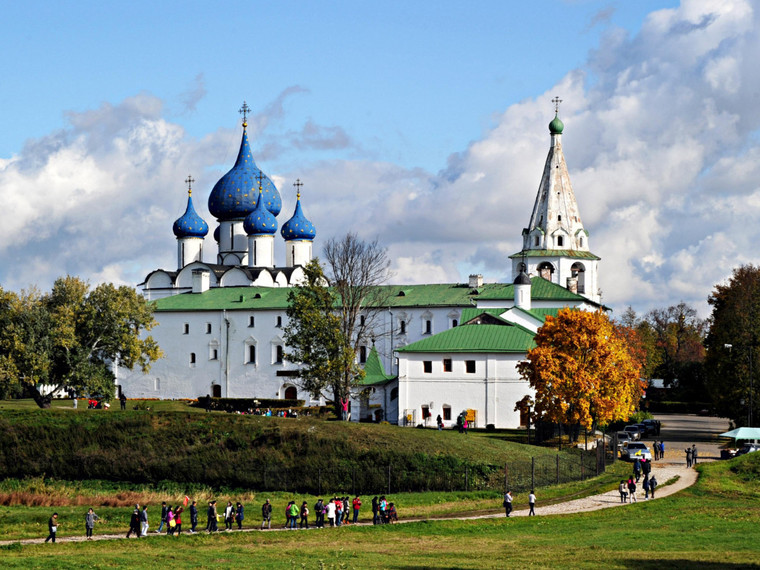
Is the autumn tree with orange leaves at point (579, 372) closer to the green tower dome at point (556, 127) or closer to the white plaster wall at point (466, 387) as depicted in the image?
the white plaster wall at point (466, 387)

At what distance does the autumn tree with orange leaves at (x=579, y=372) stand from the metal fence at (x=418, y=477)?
9474 millimetres

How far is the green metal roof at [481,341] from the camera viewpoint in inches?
2660

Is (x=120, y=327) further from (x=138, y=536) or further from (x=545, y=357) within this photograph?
(x=138, y=536)

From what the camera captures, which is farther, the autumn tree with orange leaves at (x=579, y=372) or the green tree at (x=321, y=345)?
the green tree at (x=321, y=345)

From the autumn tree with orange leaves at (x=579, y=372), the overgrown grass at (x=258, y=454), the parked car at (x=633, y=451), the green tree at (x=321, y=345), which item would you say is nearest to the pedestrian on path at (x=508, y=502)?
the overgrown grass at (x=258, y=454)

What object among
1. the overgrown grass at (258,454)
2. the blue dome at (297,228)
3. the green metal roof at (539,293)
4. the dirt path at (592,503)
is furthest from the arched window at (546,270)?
the dirt path at (592,503)

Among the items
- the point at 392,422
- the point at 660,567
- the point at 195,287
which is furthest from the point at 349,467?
the point at 195,287

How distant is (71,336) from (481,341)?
78.5 ft

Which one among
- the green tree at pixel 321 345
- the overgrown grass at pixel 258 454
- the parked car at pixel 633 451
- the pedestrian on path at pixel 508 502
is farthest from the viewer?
the green tree at pixel 321 345

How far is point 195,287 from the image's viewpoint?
310 ft

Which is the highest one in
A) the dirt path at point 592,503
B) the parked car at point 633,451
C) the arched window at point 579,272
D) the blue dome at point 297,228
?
the blue dome at point 297,228

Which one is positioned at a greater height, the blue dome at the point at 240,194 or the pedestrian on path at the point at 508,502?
the blue dome at the point at 240,194

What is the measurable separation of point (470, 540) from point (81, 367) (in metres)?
40.8

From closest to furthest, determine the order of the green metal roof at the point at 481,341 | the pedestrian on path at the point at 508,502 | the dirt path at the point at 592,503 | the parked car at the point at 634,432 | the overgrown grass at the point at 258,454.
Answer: the dirt path at the point at 592,503 → the pedestrian on path at the point at 508,502 → the overgrown grass at the point at 258,454 → the parked car at the point at 634,432 → the green metal roof at the point at 481,341
